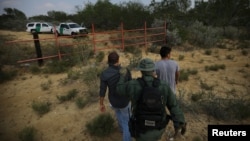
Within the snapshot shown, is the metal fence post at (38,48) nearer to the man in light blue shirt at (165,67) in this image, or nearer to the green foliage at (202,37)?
the man in light blue shirt at (165,67)

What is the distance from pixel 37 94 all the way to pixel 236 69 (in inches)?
282

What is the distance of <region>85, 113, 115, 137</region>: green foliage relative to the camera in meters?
4.84

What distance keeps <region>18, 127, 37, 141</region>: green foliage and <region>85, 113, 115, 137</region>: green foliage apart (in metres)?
1.14

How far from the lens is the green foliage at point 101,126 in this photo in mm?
4836

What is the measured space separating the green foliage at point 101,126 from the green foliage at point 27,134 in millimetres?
1137

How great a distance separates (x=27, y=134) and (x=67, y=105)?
1549 millimetres

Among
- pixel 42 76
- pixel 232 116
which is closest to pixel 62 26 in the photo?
pixel 42 76

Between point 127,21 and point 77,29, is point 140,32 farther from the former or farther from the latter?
point 77,29

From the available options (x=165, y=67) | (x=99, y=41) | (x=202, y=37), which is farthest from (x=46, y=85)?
(x=202, y=37)

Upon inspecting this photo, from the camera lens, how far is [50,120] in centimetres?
574

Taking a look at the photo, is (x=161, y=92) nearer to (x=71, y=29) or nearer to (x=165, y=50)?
(x=165, y=50)

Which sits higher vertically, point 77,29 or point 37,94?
point 77,29

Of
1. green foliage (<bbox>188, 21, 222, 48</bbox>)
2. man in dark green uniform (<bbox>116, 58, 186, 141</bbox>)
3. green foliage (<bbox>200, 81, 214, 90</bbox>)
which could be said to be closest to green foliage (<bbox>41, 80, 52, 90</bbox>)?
green foliage (<bbox>200, 81, 214, 90</bbox>)

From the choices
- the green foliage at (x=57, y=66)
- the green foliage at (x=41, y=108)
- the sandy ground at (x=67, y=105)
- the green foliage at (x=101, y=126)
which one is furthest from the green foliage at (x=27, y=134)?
the green foliage at (x=57, y=66)
